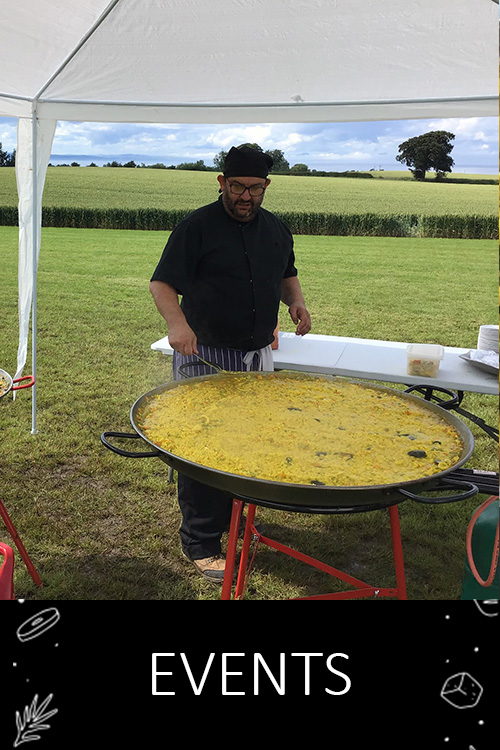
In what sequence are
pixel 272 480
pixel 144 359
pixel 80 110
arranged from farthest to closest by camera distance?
pixel 144 359 < pixel 80 110 < pixel 272 480

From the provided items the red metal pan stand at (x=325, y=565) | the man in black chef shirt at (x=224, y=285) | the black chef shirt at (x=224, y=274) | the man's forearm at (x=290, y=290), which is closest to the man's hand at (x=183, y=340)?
the man in black chef shirt at (x=224, y=285)

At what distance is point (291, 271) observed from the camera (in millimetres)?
3236

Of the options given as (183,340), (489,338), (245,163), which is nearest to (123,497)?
(183,340)

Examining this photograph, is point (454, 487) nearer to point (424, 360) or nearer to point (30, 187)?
point (424, 360)

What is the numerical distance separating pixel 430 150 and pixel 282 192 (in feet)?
26.6

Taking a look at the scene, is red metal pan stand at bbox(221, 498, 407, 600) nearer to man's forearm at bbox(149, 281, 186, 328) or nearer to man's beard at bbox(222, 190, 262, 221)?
man's forearm at bbox(149, 281, 186, 328)

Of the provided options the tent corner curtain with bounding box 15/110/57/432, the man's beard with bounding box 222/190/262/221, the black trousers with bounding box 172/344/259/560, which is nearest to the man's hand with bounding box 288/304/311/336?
the black trousers with bounding box 172/344/259/560

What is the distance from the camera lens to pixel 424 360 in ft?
10.9

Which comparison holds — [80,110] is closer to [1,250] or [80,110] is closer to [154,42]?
Answer: [154,42]

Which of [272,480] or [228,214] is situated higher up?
[228,214]

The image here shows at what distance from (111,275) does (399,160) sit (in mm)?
25048

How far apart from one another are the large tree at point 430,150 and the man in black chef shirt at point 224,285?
31.4 meters
